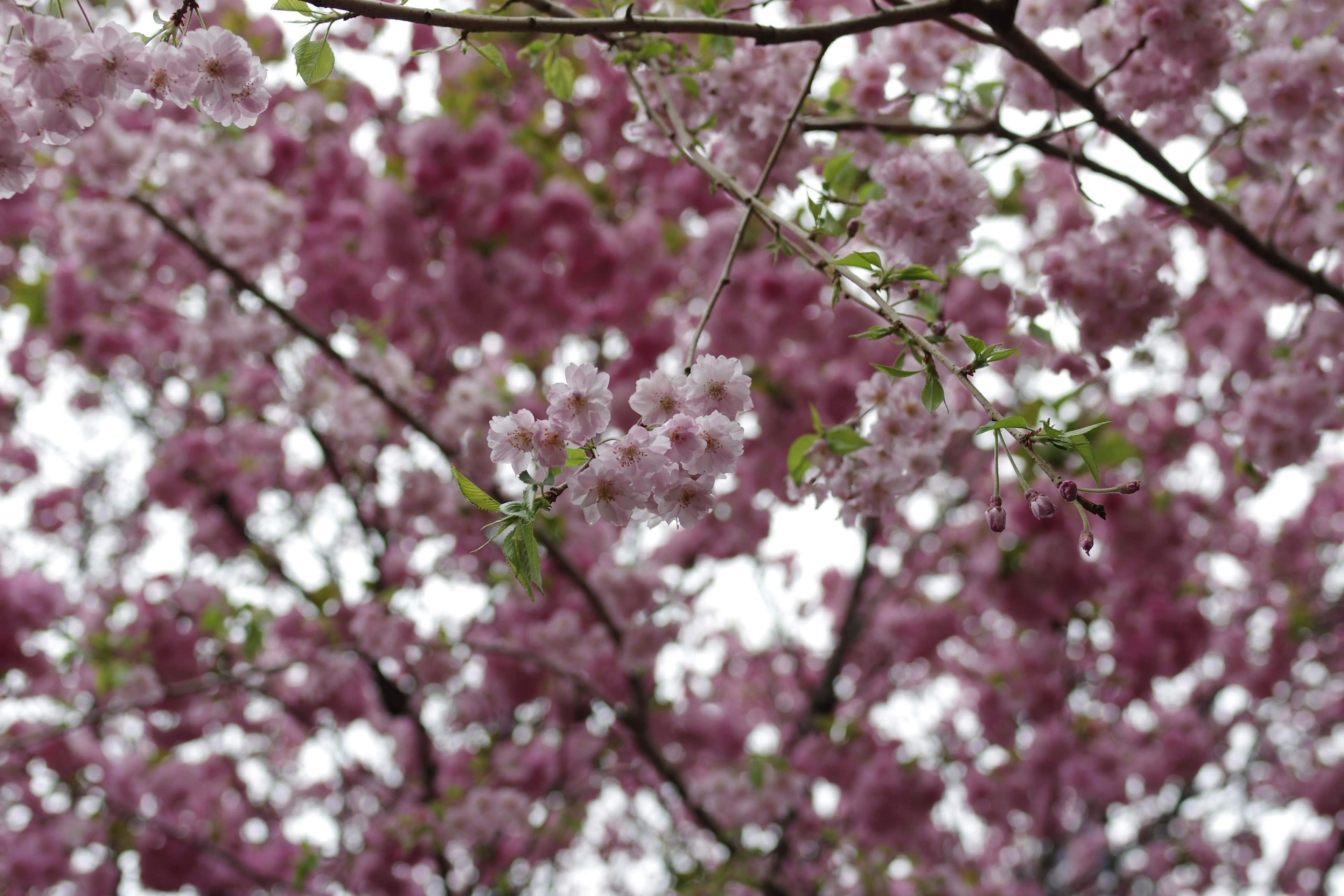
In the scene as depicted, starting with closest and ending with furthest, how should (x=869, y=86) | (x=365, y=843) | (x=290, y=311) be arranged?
1. (x=869, y=86)
2. (x=290, y=311)
3. (x=365, y=843)

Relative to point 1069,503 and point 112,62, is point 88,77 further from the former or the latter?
point 1069,503

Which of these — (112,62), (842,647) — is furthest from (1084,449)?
(842,647)

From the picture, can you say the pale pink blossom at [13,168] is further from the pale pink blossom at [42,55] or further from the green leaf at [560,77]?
the green leaf at [560,77]

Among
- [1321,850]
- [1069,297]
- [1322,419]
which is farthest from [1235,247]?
[1321,850]

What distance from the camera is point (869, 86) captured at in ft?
8.01

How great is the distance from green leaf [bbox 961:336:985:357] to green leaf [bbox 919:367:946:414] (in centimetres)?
6

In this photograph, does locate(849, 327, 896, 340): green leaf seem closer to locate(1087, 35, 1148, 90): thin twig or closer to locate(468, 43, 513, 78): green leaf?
locate(468, 43, 513, 78): green leaf

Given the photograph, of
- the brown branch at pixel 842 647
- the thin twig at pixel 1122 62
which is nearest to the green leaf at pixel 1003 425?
the thin twig at pixel 1122 62

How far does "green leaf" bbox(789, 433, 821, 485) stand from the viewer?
1.77m

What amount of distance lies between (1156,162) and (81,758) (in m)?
5.75

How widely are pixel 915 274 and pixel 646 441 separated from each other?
0.51m

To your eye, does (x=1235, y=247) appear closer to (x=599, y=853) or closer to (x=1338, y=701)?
(x=1338, y=701)

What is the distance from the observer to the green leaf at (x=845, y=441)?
1.69 metres

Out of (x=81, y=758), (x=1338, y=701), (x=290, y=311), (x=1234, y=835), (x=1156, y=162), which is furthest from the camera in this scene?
(x=1234, y=835)
